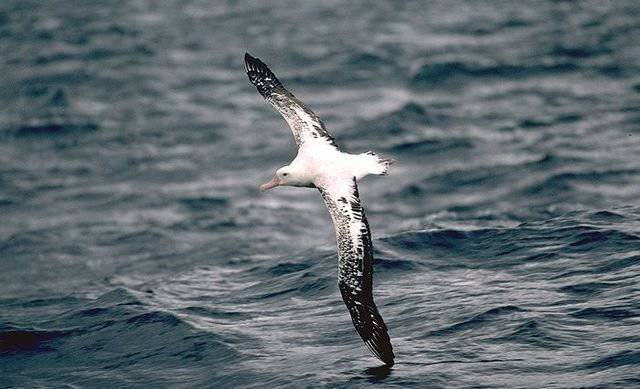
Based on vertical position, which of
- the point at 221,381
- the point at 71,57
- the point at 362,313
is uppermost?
the point at 71,57

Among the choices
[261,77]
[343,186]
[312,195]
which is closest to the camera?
[343,186]

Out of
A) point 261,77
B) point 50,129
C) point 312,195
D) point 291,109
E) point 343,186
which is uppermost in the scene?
point 261,77

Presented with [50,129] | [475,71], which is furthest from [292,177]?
[475,71]

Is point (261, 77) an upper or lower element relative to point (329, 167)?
upper

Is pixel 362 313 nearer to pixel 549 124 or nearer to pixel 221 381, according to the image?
pixel 221 381

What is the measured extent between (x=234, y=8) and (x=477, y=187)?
15802mm

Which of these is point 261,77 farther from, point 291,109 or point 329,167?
point 329,167

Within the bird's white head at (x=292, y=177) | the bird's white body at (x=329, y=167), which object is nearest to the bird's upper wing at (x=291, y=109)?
the bird's white body at (x=329, y=167)

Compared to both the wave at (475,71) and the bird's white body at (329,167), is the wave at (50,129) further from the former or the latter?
the bird's white body at (329,167)

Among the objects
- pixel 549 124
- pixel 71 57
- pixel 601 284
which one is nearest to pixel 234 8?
pixel 71 57

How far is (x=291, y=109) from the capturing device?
49.0 feet

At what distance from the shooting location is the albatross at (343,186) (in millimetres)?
11812

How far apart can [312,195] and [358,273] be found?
450 inches

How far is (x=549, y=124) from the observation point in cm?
2433
